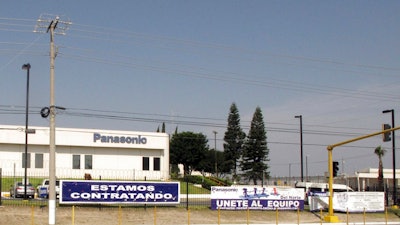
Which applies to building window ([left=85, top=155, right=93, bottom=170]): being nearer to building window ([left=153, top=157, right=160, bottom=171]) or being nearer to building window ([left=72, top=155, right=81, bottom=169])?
building window ([left=72, top=155, right=81, bottom=169])

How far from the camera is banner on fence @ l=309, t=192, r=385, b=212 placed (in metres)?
47.0

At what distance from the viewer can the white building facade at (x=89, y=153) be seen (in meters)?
63.7

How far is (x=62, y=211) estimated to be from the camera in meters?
38.4

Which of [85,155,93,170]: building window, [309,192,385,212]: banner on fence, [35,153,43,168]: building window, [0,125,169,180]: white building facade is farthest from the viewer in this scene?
[85,155,93,170]: building window

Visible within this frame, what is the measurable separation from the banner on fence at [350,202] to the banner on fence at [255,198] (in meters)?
1.22

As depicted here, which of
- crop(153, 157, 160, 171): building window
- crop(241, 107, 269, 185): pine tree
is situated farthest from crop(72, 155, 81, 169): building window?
crop(241, 107, 269, 185): pine tree

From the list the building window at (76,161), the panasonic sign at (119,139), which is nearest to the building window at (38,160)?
the building window at (76,161)

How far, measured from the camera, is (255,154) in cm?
9956

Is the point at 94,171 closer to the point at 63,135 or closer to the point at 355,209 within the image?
the point at 63,135

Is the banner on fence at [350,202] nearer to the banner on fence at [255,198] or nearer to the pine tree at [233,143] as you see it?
the banner on fence at [255,198]

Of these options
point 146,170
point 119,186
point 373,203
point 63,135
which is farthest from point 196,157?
point 119,186

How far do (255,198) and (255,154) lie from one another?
54.7 m

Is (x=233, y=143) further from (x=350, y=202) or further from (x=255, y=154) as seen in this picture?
(x=350, y=202)

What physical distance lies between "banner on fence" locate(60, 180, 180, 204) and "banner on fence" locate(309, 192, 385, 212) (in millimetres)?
10928
